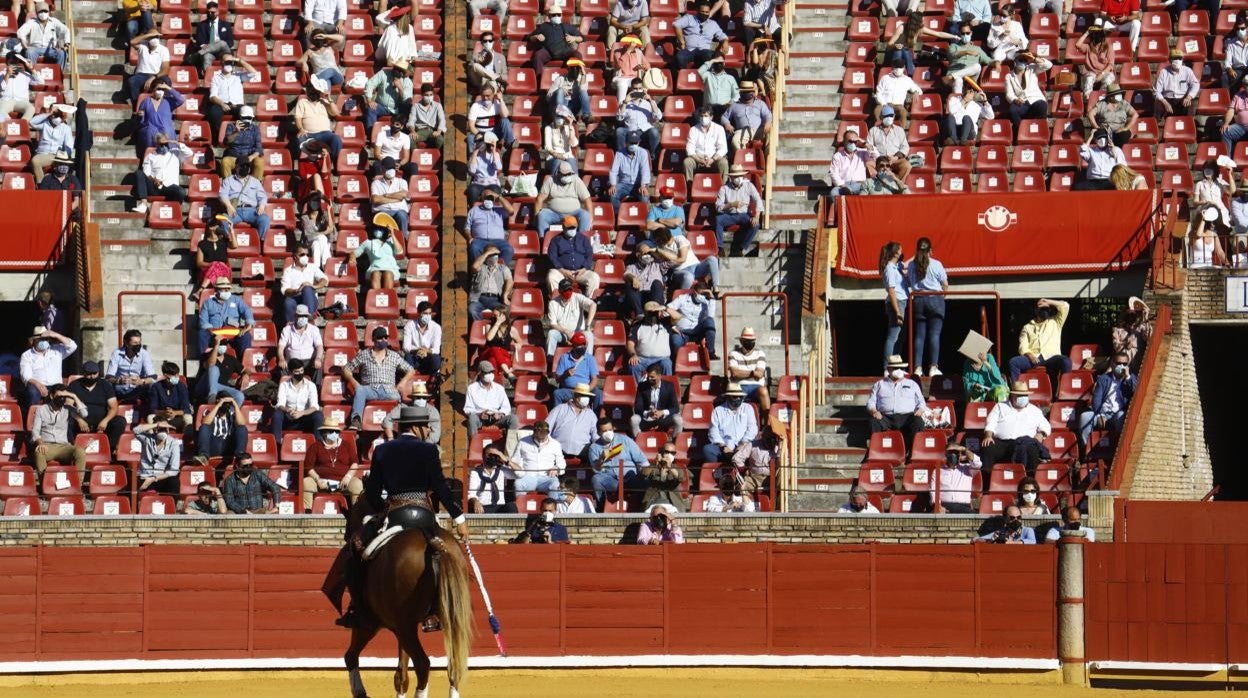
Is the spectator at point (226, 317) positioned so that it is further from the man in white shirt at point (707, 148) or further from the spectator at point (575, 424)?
the man in white shirt at point (707, 148)

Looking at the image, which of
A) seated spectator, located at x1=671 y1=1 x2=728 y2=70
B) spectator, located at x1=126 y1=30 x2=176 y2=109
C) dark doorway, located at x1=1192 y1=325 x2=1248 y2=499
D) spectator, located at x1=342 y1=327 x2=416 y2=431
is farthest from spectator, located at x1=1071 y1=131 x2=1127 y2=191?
spectator, located at x1=126 y1=30 x2=176 y2=109

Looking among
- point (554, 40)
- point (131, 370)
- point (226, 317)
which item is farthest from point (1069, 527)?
point (554, 40)

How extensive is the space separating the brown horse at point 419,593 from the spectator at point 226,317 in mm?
10949

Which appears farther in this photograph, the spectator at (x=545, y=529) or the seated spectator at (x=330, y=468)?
the seated spectator at (x=330, y=468)

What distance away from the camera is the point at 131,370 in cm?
2816

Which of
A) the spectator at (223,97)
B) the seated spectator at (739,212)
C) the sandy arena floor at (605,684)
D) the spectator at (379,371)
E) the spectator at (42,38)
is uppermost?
the spectator at (42,38)

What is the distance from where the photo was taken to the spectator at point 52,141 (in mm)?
31531

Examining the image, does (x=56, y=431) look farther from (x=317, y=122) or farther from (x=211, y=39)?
(x=211, y=39)

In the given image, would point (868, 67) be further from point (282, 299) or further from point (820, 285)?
point (282, 299)

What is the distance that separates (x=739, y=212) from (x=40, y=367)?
894 cm

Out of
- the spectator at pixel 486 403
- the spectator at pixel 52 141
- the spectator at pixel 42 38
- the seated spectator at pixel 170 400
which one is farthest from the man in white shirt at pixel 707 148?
Answer: the spectator at pixel 42 38

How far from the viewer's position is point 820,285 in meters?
29.6

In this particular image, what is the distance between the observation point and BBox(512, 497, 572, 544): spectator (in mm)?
25297

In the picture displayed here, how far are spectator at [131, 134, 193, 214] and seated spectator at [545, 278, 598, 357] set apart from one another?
19.3 feet
